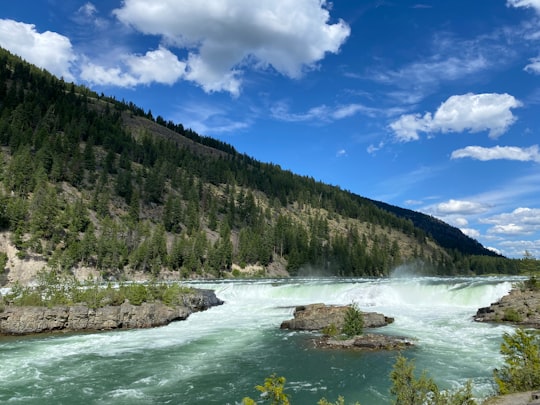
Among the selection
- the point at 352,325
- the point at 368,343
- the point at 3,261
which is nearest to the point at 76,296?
the point at 352,325

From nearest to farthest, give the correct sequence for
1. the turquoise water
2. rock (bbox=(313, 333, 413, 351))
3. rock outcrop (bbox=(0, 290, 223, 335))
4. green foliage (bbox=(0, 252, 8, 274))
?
1. the turquoise water
2. rock (bbox=(313, 333, 413, 351))
3. rock outcrop (bbox=(0, 290, 223, 335))
4. green foliage (bbox=(0, 252, 8, 274))

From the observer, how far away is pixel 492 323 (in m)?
38.2

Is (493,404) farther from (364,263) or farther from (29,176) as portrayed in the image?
(364,263)

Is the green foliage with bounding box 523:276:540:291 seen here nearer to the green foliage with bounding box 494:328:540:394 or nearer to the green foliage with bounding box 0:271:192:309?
the green foliage with bounding box 494:328:540:394

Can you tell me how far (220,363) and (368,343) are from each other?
10.9 metres

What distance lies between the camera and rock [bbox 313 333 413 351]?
1128 inches

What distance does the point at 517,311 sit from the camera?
39.0 metres

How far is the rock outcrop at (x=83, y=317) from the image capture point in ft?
115

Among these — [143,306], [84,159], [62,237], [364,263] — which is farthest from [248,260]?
[143,306]

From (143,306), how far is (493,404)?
117 feet

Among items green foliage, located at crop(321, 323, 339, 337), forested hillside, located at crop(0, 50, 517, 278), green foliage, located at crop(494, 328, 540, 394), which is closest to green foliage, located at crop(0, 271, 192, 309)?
green foliage, located at crop(321, 323, 339, 337)

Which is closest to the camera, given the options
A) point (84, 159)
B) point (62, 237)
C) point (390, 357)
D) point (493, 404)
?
point (493, 404)

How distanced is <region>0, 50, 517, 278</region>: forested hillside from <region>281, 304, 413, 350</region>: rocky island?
206 feet

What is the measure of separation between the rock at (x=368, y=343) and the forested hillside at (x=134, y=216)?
2749 inches
